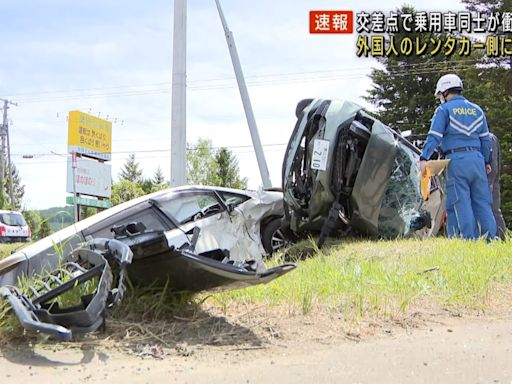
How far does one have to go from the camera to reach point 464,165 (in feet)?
19.7

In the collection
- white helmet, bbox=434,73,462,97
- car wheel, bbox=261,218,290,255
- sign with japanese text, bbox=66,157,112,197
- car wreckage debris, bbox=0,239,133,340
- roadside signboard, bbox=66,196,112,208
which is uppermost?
white helmet, bbox=434,73,462,97

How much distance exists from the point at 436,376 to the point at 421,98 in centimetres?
3199

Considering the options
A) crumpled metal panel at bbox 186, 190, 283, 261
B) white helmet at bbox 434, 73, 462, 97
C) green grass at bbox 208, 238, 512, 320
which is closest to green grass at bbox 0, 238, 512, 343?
green grass at bbox 208, 238, 512, 320

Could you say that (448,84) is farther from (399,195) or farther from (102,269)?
(102,269)

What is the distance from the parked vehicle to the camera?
25.4m

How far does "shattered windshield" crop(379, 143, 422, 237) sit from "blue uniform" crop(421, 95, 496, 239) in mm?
505

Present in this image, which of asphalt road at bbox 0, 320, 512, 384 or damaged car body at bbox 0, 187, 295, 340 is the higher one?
damaged car body at bbox 0, 187, 295, 340

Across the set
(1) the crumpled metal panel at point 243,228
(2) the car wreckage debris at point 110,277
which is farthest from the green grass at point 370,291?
(1) the crumpled metal panel at point 243,228

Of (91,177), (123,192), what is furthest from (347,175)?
(123,192)

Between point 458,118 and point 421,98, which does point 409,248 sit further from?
point 421,98

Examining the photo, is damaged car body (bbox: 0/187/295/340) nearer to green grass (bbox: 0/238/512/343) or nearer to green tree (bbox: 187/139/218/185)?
green grass (bbox: 0/238/512/343)

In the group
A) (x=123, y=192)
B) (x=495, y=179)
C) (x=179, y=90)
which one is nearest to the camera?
(x=495, y=179)

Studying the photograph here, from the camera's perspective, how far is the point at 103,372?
7.79ft

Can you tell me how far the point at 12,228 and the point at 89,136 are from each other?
Answer: 11.1 meters
